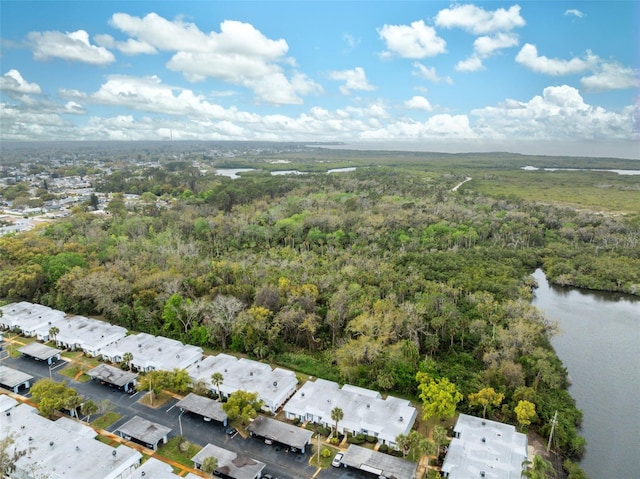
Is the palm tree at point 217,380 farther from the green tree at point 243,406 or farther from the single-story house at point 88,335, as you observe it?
the single-story house at point 88,335

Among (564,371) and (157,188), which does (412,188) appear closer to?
(157,188)

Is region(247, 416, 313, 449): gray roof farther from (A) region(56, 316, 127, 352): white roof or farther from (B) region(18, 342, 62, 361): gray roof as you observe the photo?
(B) region(18, 342, 62, 361): gray roof

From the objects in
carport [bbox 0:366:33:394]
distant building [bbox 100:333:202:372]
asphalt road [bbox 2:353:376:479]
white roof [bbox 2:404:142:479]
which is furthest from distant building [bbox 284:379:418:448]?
carport [bbox 0:366:33:394]

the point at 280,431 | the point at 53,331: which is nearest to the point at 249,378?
the point at 280,431

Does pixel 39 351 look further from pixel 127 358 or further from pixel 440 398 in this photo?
pixel 440 398

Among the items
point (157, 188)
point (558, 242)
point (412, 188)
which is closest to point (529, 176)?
point (412, 188)
